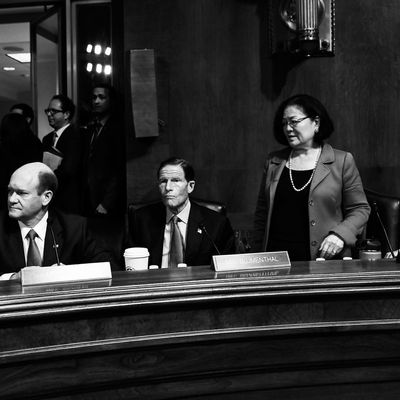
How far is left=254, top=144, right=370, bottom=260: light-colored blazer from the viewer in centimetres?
281

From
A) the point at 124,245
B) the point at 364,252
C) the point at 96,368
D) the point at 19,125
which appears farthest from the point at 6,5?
the point at 96,368

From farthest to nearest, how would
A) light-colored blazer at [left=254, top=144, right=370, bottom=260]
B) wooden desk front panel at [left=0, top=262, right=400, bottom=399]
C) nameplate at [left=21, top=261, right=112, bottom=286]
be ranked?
light-colored blazer at [left=254, top=144, right=370, bottom=260] < nameplate at [left=21, top=261, right=112, bottom=286] < wooden desk front panel at [left=0, top=262, right=400, bottom=399]

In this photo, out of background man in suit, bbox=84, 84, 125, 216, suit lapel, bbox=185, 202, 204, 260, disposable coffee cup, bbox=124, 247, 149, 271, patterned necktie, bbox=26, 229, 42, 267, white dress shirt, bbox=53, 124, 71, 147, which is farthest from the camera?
white dress shirt, bbox=53, 124, 71, 147

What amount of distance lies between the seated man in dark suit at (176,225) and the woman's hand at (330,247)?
1.66 feet

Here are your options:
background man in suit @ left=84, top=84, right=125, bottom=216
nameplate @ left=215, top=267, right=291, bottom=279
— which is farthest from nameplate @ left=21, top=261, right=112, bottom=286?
background man in suit @ left=84, top=84, right=125, bottom=216

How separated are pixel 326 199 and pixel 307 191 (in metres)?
0.08

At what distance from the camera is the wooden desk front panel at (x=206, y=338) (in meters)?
1.50

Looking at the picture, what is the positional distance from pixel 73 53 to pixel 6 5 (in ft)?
2.44

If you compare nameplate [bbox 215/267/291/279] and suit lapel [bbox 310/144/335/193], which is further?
suit lapel [bbox 310/144/335/193]

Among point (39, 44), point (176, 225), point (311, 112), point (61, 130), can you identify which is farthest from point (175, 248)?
point (39, 44)

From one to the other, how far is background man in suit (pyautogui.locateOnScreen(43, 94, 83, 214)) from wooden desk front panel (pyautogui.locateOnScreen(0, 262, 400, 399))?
117 inches

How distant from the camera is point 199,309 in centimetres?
161

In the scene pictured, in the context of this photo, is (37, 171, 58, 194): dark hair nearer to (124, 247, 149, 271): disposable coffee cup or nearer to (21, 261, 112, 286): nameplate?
(124, 247, 149, 271): disposable coffee cup

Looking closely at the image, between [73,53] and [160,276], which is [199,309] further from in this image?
[73,53]
